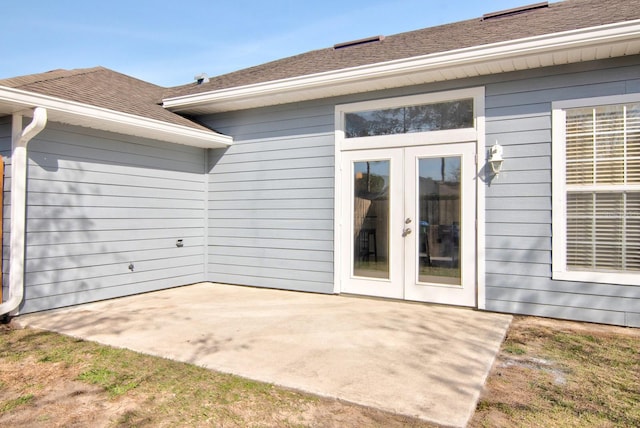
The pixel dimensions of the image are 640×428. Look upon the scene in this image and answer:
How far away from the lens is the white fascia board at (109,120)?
3.77 metres

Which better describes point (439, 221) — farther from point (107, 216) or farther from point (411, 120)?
point (107, 216)

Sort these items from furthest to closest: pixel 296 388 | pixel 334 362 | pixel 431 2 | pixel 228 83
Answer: pixel 431 2, pixel 228 83, pixel 334 362, pixel 296 388

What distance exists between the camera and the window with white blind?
3.83 metres

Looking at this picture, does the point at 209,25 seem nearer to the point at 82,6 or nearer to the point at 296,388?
the point at 82,6

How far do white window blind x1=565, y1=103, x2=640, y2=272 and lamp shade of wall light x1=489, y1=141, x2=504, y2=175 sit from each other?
2.02ft

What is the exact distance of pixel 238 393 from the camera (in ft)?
7.75

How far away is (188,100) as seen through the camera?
5844 millimetres

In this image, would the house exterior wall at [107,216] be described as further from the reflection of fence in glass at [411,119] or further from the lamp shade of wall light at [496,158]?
the lamp shade of wall light at [496,158]

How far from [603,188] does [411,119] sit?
2085 mm

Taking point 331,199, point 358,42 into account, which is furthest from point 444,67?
point 358,42

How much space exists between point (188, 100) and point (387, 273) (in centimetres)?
372

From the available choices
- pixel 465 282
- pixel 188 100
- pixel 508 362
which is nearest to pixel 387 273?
pixel 465 282

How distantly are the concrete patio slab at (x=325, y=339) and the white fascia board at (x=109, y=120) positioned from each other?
2.07 meters

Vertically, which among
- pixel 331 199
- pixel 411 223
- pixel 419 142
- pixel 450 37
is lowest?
pixel 411 223
